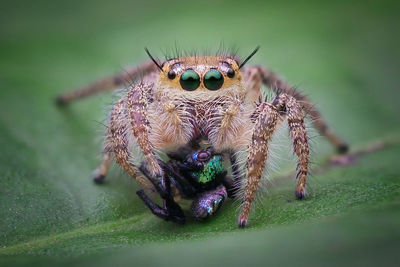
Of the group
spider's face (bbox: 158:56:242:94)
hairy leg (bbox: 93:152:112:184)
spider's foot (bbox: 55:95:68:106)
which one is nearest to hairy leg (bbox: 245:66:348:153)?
spider's face (bbox: 158:56:242:94)

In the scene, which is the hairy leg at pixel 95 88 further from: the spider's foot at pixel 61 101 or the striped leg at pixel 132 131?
the striped leg at pixel 132 131

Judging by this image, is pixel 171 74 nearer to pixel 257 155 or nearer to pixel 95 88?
pixel 257 155

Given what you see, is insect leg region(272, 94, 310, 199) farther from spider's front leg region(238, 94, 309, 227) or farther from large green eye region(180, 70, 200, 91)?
large green eye region(180, 70, 200, 91)

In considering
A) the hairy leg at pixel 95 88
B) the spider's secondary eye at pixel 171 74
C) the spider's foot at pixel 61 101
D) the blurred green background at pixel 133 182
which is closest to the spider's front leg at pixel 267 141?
the blurred green background at pixel 133 182

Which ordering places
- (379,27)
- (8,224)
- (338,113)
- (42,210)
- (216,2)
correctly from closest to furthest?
(8,224) → (42,210) → (338,113) → (379,27) → (216,2)

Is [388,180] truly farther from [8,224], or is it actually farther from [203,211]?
[8,224]

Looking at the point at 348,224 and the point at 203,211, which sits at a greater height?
the point at 348,224

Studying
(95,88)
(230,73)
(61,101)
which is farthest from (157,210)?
(61,101)

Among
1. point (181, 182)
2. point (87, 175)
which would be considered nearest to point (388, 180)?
point (181, 182)
